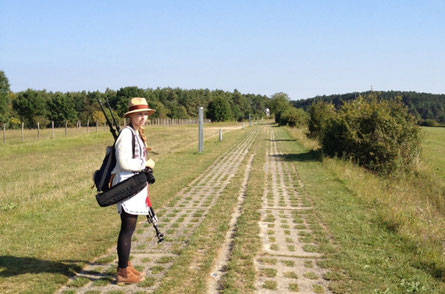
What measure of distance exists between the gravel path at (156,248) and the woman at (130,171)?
0.20 meters

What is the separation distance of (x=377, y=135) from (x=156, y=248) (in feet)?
36.8

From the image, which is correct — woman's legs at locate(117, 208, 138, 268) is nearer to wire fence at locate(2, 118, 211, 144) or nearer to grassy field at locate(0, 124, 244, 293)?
grassy field at locate(0, 124, 244, 293)

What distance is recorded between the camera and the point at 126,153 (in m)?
3.93

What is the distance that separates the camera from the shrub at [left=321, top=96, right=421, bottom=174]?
1355 cm

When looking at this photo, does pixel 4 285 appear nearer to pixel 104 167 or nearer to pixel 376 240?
pixel 104 167

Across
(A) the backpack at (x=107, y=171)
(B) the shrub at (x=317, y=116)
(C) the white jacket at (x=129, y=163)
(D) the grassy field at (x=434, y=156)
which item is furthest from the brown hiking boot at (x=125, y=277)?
(B) the shrub at (x=317, y=116)

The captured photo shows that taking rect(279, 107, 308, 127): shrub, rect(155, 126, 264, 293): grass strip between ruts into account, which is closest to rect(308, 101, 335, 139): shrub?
rect(155, 126, 264, 293): grass strip between ruts

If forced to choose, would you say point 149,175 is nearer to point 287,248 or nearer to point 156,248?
point 156,248

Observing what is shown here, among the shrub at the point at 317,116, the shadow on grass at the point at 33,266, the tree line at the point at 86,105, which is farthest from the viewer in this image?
the tree line at the point at 86,105

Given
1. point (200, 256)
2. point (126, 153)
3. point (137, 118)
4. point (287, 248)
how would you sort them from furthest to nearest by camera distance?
1. point (287, 248)
2. point (200, 256)
3. point (137, 118)
4. point (126, 153)

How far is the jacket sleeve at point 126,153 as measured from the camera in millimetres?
3908

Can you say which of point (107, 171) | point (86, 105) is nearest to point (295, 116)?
point (107, 171)

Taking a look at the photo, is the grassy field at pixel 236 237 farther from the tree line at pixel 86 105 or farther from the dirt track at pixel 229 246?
the tree line at pixel 86 105

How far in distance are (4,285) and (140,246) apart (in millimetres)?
1799
